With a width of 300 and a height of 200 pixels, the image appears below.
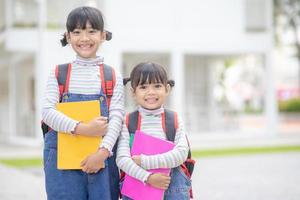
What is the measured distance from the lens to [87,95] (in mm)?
3311

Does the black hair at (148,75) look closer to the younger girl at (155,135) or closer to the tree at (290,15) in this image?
the younger girl at (155,135)

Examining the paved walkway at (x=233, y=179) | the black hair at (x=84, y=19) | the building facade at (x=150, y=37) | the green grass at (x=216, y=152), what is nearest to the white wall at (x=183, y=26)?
the building facade at (x=150, y=37)

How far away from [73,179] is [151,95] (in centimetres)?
65

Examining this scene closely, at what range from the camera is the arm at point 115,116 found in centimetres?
321

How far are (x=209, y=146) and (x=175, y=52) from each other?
3.34 m

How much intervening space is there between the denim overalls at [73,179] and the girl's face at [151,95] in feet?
0.69

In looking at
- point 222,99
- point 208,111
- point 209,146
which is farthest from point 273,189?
point 222,99

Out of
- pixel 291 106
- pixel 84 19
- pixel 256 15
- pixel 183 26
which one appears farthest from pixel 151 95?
pixel 291 106

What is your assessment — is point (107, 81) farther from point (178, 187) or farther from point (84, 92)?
point (178, 187)

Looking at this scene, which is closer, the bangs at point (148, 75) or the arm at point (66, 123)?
the arm at point (66, 123)

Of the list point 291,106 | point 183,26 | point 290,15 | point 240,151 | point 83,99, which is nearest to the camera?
point 83,99

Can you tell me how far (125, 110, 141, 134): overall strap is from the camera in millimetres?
3350

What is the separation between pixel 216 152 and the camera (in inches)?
509

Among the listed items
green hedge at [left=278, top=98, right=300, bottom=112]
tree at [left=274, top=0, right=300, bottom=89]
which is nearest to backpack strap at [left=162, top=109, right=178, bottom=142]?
green hedge at [left=278, top=98, right=300, bottom=112]
